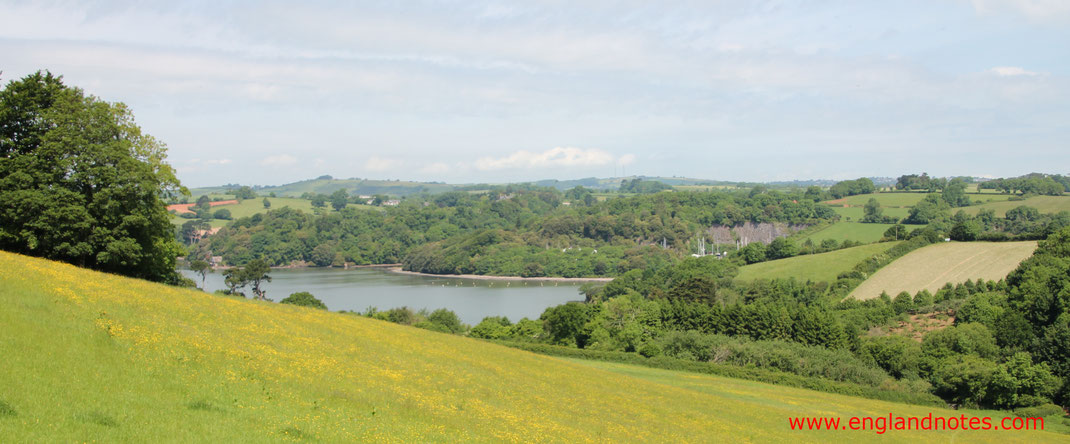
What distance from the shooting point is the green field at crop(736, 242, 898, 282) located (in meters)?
101

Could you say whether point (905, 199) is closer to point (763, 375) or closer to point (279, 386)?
point (763, 375)

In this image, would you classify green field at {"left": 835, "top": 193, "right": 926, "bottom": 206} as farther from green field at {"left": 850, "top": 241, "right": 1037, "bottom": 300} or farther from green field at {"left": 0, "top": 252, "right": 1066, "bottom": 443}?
green field at {"left": 0, "top": 252, "right": 1066, "bottom": 443}

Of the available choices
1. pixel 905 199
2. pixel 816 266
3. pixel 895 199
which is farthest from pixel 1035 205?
pixel 816 266

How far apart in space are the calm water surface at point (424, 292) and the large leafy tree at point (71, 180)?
6653 centimetres

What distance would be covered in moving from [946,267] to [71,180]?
93.8 metres

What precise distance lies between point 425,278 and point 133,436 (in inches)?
6581

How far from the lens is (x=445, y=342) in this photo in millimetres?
34062

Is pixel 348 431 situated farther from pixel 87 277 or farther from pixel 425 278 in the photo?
pixel 425 278

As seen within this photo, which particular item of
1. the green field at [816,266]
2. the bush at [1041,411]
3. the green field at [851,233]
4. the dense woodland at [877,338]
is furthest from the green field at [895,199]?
the bush at [1041,411]

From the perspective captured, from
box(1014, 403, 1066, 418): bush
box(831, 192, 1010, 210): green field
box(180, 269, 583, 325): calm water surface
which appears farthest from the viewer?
box(831, 192, 1010, 210): green field

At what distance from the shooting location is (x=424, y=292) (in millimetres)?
141000

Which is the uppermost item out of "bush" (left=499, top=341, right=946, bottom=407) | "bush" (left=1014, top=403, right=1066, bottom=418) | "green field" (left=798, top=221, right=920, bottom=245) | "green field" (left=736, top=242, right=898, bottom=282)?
"green field" (left=798, top=221, right=920, bottom=245)

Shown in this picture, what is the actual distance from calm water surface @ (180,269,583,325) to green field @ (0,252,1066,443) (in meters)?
71.1

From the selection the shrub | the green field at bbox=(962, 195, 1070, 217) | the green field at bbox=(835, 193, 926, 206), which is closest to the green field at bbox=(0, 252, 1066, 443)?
the shrub
